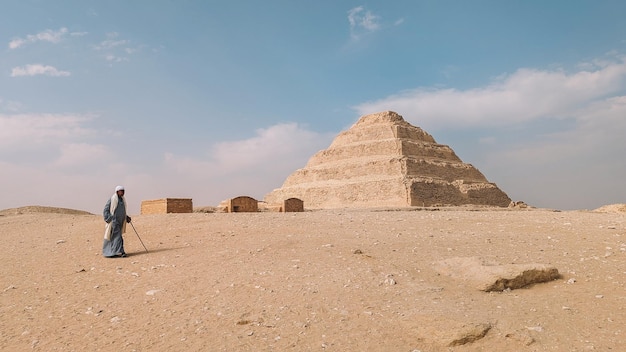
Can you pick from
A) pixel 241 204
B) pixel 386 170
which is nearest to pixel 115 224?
pixel 241 204

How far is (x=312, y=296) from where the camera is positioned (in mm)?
5117

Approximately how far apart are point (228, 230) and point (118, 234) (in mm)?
2773

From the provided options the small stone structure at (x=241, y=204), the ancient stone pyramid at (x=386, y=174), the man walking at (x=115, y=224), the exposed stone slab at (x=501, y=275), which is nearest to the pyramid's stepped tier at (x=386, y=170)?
the ancient stone pyramid at (x=386, y=174)

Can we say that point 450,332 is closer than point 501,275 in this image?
Yes

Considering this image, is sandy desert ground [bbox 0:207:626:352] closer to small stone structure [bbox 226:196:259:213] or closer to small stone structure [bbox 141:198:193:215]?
small stone structure [bbox 141:198:193:215]

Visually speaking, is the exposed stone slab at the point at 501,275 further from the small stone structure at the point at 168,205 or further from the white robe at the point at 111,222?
the small stone structure at the point at 168,205

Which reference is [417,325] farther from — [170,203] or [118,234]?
[170,203]

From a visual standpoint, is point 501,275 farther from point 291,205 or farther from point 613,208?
point 613,208

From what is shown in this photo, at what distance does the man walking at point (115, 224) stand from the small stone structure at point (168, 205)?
9.79 metres

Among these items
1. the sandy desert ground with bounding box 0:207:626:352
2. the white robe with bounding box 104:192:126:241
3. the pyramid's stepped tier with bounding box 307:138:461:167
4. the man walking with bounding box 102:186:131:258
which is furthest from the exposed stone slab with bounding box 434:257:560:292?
the pyramid's stepped tier with bounding box 307:138:461:167

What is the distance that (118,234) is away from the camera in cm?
811

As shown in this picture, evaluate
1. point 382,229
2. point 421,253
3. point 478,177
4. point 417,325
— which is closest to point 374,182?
point 478,177

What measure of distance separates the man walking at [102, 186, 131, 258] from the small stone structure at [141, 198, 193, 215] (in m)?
9.79

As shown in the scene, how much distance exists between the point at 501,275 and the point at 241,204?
57.2 ft
